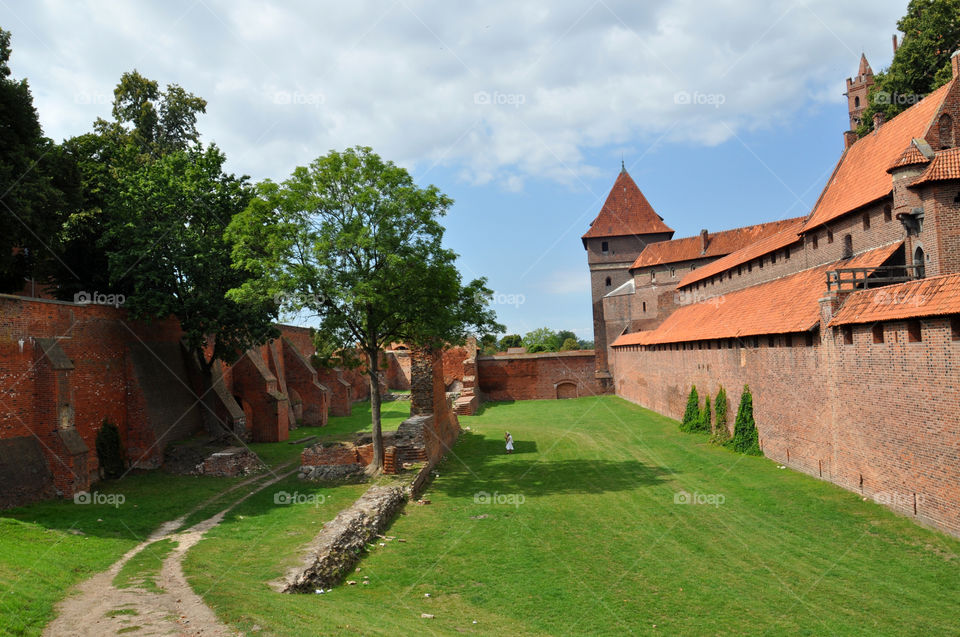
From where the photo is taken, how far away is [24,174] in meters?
16.3

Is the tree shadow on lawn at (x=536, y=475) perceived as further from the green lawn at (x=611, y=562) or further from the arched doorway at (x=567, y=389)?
the arched doorway at (x=567, y=389)

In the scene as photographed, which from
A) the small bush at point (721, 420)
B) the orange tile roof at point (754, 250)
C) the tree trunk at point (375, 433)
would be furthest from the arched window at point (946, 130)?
the tree trunk at point (375, 433)

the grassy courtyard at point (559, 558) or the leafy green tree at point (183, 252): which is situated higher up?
the leafy green tree at point (183, 252)

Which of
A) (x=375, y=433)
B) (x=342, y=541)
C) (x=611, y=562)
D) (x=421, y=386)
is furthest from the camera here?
(x=421, y=386)

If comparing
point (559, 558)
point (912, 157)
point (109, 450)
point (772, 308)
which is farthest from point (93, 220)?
point (912, 157)

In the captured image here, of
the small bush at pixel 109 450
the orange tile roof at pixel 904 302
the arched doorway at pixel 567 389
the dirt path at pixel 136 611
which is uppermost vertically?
the orange tile roof at pixel 904 302

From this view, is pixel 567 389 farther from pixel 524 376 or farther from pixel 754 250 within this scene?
pixel 754 250

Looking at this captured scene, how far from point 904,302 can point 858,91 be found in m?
53.5

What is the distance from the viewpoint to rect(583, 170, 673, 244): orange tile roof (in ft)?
188

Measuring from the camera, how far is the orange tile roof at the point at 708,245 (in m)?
45.4

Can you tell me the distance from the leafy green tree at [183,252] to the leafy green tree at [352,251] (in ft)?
9.03

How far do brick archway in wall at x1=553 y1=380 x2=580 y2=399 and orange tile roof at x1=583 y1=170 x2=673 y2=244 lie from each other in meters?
16.9

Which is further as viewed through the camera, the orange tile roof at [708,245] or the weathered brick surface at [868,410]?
the orange tile roof at [708,245]

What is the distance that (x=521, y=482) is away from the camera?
55.8 feet
